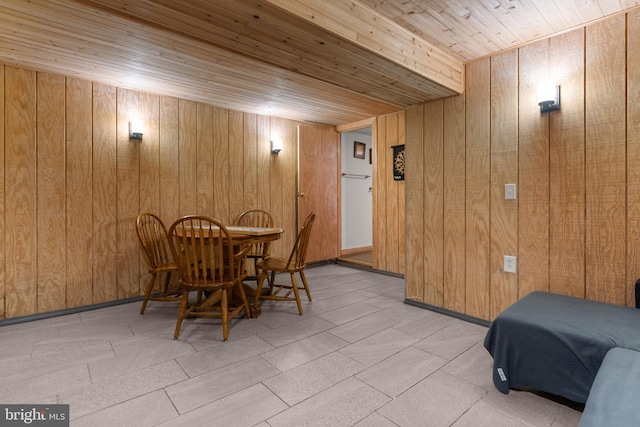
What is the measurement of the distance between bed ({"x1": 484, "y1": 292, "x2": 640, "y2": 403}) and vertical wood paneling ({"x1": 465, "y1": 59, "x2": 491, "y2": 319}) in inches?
30.1

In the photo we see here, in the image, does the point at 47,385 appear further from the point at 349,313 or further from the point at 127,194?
the point at 349,313

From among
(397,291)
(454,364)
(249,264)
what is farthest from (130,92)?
(454,364)

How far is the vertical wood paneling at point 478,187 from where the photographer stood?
257 centimetres

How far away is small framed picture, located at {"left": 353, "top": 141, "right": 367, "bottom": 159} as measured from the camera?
5883mm

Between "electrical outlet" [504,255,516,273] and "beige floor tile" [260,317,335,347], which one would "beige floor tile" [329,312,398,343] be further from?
"electrical outlet" [504,255,516,273]

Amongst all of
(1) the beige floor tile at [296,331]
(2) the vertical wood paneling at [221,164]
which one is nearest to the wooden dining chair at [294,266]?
(1) the beige floor tile at [296,331]

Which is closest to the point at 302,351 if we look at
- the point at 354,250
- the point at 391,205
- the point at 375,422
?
the point at 375,422

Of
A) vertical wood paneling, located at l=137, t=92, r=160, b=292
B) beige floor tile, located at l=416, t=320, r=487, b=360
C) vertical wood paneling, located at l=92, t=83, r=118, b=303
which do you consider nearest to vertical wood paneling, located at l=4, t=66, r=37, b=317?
vertical wood paneling, located at l=92, t=83, r=118, b=303

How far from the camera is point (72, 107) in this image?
9.76ft

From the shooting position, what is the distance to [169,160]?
356 centimetres

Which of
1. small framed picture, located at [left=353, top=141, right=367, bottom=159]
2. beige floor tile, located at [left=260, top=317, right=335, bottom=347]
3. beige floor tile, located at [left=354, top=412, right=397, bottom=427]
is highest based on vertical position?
small framed picture, located at [left=353, top=141, right=367, bottom=159]

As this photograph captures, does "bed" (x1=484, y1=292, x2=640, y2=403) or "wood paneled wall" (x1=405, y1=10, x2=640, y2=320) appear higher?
"wood paneled wall" (x1=405, y1=10, x2=640, y2=320)

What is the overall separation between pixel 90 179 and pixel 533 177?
3.83m

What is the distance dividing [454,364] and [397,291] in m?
1.61
